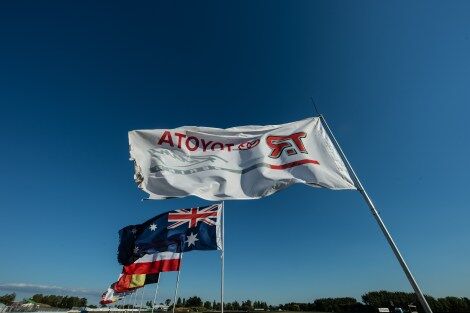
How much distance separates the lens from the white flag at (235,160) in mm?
6137

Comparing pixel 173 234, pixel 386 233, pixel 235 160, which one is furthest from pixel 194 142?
pixel 173 234

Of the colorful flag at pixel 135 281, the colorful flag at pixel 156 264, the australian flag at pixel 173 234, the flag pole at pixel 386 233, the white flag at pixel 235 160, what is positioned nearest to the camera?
the flag pole at pixel 386 233

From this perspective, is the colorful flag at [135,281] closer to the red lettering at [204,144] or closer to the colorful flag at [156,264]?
the colorful flag at [156,264]

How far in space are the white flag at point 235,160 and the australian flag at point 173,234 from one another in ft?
32.9

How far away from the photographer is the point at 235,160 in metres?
6.96

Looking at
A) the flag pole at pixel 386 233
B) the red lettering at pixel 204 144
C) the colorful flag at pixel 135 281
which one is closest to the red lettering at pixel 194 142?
the red lettering at pixel 204 144

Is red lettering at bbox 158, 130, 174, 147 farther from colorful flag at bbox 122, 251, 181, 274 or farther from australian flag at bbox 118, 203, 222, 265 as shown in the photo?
colorful flag at bbox 122, 251, 181, 274

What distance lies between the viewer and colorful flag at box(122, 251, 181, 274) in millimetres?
21453

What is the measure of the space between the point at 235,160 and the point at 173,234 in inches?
452

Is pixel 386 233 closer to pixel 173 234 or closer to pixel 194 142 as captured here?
pixel 194 142

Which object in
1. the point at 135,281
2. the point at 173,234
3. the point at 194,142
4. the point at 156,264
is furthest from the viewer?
the point at 135,281

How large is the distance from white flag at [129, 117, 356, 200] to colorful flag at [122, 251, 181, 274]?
53.9ft

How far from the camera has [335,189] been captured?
5648 millimetres

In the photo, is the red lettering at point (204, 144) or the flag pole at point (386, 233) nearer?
the flag pole at point (386, 233)
